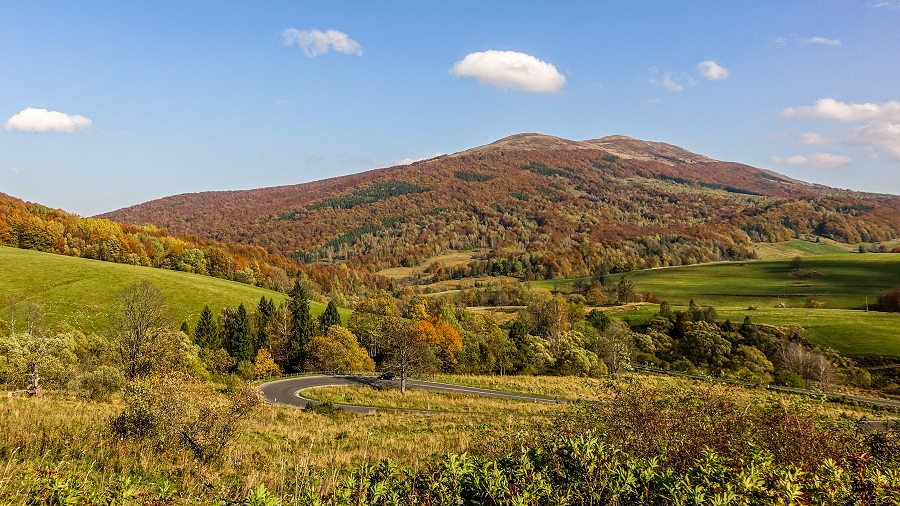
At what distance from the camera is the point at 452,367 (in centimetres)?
7506

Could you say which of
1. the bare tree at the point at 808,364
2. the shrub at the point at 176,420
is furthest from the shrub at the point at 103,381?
the bare tree at the point at 808,364

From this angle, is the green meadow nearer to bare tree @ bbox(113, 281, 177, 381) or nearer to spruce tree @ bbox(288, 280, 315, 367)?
spruce tree @ bbox(288, 280, 315, 367)

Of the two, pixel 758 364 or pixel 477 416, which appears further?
pixel 758 364

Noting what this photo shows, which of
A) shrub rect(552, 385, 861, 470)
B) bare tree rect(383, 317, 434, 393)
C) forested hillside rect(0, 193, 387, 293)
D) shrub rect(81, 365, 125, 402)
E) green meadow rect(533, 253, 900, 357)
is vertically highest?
forested hillside rect(0, 193, 387, 293)

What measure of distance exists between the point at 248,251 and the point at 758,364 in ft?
515

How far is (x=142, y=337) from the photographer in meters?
46.0

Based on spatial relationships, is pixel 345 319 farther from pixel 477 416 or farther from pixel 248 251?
pixel 248 251

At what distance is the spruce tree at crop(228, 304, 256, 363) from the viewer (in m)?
76.3

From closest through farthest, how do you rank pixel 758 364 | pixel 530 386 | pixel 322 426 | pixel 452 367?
pixel 322 426 → pixel 530 386 → pixel 758 364 → pixel 452 367

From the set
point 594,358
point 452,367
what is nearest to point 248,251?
point 452,367

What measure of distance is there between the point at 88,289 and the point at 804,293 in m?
173

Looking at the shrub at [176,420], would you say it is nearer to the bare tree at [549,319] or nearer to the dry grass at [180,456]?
the dry grass at [180,456]

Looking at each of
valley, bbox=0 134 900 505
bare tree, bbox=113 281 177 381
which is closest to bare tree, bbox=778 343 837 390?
valley, bbox=0 134 900 505

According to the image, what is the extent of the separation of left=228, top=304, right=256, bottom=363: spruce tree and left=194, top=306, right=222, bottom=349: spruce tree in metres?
2.73
